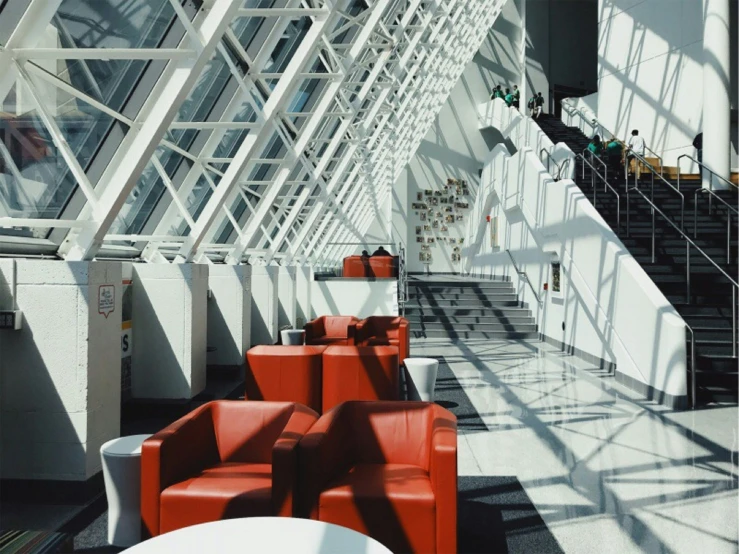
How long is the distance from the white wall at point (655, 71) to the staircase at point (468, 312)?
6.59 metres

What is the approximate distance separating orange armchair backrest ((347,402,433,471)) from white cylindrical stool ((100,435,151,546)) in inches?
60.2

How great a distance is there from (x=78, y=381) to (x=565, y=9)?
3648 cm

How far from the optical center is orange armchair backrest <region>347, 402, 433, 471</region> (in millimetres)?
4586

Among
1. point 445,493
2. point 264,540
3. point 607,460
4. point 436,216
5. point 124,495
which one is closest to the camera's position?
point 264,540

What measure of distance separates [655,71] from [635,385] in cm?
1344

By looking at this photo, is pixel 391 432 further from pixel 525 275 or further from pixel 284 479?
pixel 525 275

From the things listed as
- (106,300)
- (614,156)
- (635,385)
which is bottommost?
(635,385)

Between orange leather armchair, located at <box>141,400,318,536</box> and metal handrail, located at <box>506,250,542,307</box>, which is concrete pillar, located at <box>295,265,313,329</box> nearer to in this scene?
metal handrail, located at <box>506,250,542,307</box>

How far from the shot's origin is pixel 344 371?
767 cm

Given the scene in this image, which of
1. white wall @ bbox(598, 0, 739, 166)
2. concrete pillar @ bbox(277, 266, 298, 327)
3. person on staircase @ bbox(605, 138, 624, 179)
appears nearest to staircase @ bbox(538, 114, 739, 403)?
person on staircase @ bbox(605, 138, 624, 179)

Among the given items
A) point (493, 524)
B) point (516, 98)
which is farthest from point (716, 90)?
point (516, 98)

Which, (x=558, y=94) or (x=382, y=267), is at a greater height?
(x=558, y=94)

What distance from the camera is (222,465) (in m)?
4.63

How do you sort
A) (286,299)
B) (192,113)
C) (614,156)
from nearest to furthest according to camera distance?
(192,113) → (286,299) → (614,156)
